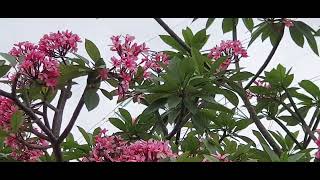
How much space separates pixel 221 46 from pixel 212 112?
0.27 metres

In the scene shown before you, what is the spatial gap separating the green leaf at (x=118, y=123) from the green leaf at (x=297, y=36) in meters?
0.75

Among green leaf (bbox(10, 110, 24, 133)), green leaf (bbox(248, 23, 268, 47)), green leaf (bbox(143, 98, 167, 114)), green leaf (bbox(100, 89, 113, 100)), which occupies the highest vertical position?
green leaf (bbox(248, 23, 268, 47))

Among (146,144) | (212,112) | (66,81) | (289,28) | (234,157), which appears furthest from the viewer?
(289,28)

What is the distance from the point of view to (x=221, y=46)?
1643 mm

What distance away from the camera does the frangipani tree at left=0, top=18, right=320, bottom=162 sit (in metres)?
1.15

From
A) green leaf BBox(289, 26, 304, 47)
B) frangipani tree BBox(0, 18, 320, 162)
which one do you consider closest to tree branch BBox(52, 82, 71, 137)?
frangipani tree BBox(0, 18, 320, 162)

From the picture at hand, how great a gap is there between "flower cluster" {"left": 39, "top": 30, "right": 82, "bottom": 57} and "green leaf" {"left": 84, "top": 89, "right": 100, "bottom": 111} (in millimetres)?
142

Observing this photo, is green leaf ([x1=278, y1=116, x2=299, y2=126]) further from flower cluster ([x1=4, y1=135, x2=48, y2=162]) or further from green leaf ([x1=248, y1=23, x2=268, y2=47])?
flower cluster ([x1=4, y1=135, x2=48, y2=162])

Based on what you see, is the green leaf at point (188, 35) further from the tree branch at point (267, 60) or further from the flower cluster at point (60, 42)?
the flower cluster at point (60, 42)

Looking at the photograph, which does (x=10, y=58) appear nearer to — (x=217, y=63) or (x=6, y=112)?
(x=6, y=112)

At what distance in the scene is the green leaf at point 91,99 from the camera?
1168mm
